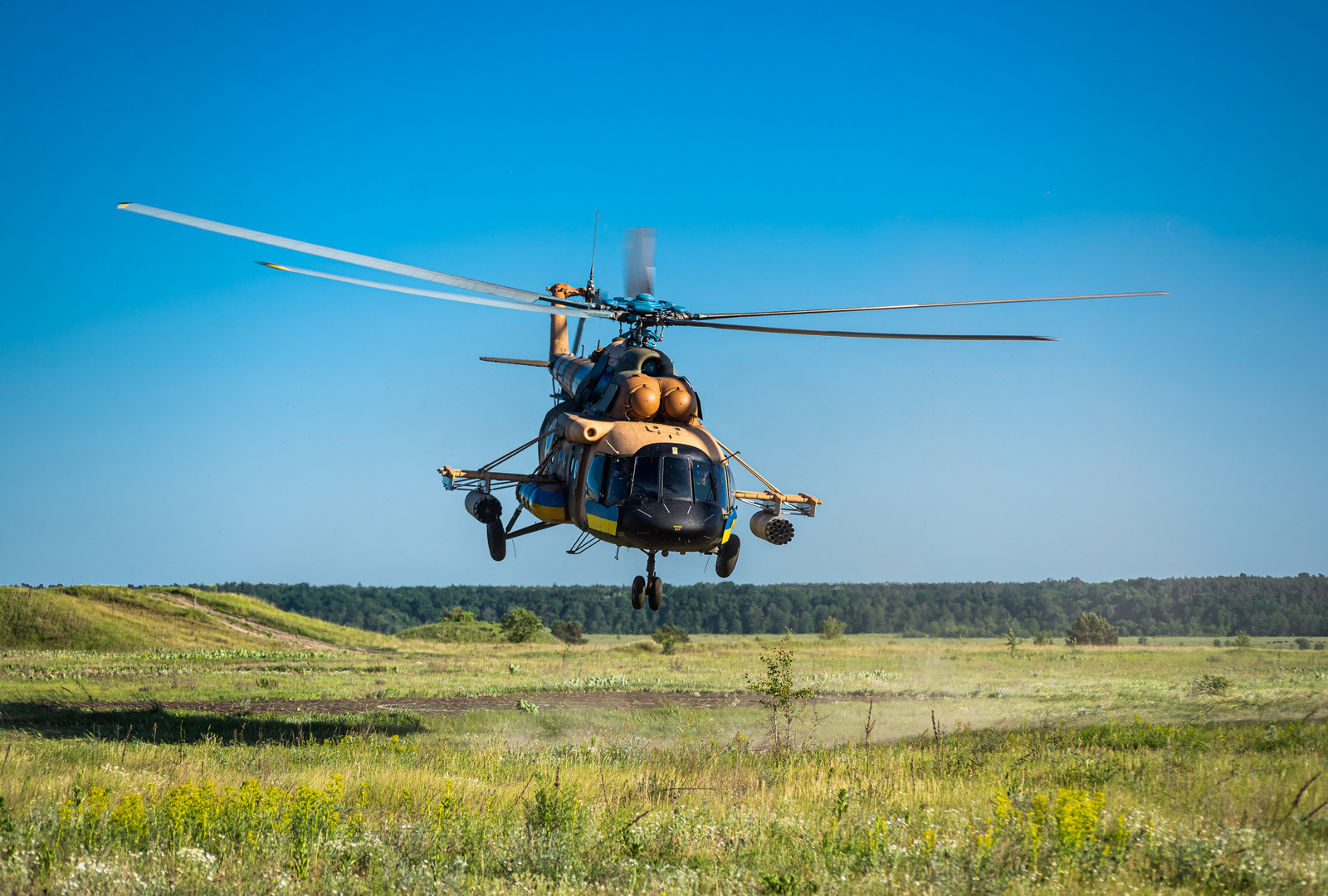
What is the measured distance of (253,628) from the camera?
49438 mm

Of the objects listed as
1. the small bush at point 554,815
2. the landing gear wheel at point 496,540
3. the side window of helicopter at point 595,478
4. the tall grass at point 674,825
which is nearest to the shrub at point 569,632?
the landing gear wheel at point 496,540

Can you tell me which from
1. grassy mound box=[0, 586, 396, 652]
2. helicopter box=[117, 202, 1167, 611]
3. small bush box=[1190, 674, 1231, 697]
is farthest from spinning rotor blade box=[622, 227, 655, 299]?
grassy mound box=[0, 586, 396, 652]

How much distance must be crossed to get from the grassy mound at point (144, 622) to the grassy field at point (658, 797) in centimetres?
1691

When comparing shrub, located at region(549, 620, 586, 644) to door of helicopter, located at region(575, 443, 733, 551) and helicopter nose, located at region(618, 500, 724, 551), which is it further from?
helicopter nose, located at region(618, 500, 724, 551)

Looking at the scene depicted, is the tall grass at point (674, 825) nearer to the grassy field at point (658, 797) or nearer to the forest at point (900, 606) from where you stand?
the grassy field at point (658, 797)

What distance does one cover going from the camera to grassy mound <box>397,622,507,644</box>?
60.7 m

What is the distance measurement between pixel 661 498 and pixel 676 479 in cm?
47

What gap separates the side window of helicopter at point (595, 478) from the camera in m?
15.7

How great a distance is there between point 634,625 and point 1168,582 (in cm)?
6975

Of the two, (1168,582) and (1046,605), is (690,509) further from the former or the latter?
(1168,582)

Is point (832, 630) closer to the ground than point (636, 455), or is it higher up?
closer to the ground

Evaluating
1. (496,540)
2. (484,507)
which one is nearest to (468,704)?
(496,540)

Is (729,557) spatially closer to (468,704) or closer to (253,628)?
(468,704)

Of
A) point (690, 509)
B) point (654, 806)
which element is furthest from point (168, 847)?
point (690, 509)
